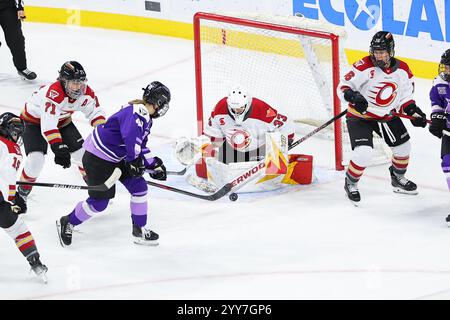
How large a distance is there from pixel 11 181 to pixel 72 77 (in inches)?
37.9

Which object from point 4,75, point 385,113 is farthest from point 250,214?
point 4,75

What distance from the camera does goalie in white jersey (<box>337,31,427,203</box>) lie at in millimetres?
6098

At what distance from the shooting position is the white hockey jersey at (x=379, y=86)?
6.11 m

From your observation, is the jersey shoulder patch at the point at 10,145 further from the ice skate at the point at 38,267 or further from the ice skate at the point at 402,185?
the ice skate at the point at 402,185

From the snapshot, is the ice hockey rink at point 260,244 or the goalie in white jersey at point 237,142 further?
the goalie in white jersey at point 237,142

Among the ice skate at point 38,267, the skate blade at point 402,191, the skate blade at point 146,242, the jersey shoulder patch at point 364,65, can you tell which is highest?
the jersey shoulder patch at point 364,65

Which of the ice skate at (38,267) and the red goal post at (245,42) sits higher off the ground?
the red goal post at (245,42)

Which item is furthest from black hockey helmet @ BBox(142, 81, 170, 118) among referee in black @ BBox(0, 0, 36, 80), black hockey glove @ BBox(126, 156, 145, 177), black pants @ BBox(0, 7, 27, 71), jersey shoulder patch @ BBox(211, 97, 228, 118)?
black pants @ BBox(0, 7, 27, 71)

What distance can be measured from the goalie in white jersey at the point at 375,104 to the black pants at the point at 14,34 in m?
3.32

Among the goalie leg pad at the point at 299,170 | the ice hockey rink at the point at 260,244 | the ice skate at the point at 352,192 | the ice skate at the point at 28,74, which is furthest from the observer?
the ice skate at the point at 28,74

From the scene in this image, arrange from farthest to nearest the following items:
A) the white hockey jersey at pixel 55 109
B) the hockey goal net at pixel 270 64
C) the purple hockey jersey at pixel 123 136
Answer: the hockey goal net at pixel 270 64 → the white hockey jersey at pixel 55 109 → the purple hockey jersey at pixel 123 136

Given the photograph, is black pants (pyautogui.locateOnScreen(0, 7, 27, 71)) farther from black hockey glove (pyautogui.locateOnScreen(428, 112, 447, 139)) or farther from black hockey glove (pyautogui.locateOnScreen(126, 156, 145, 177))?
black hockey glove (pyautogui.locateOnScreen(428, 112, 447, 139))

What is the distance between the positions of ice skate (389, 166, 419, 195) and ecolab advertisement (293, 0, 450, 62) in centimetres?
177

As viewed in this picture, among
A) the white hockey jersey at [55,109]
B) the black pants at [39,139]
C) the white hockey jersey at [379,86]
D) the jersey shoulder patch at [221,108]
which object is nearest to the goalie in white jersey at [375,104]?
the white hockey jersey at [379,86]
